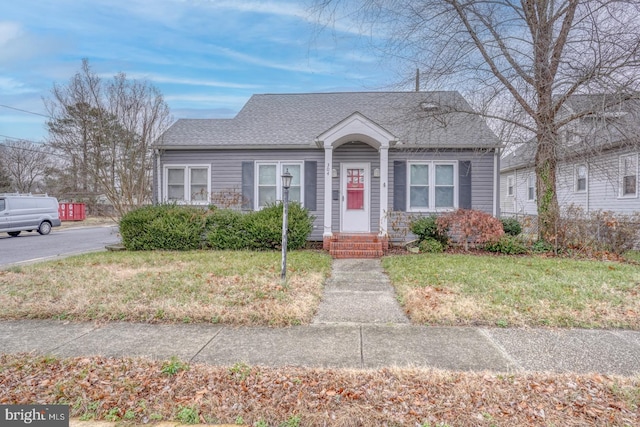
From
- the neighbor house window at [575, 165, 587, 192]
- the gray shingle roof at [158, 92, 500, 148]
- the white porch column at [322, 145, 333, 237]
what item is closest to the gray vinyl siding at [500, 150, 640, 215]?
the neighbor house window at [575, 165, 587, 192]

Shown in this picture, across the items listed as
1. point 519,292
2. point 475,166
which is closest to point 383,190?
point 475,166

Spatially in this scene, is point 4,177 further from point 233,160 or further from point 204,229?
point 204,229

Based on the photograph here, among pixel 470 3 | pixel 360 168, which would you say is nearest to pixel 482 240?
pixel 360 168

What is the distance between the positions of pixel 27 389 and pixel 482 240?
31.0 ft

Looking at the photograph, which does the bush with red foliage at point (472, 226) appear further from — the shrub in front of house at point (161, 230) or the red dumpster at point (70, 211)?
the red dumpster at point (70, 211)

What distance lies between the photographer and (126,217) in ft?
32.9

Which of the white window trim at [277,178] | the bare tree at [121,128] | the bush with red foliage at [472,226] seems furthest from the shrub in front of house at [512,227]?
the bare tree at [121,128]

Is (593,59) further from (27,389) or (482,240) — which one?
(27,389)

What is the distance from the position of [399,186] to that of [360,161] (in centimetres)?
151

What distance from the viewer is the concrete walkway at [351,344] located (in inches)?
128

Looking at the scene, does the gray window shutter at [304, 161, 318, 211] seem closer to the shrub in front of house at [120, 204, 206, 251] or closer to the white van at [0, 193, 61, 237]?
the shrub in front of house at [120, 204, 206, 251]

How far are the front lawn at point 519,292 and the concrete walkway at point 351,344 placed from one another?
0.27m

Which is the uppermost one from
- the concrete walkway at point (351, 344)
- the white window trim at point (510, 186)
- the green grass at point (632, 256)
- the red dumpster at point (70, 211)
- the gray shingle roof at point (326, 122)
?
the gray shingle roof at point (326, 122)

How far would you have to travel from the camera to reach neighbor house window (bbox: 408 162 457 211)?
11016 millimetres
